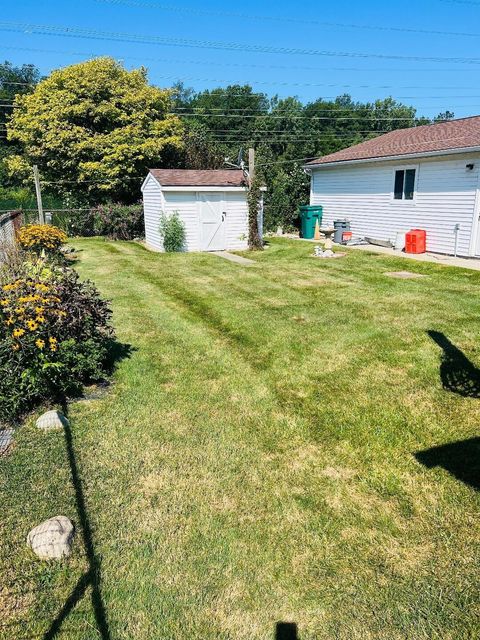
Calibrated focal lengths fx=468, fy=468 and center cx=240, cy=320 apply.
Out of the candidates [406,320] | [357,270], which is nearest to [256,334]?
[406,320]

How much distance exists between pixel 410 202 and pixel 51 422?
1346 cm

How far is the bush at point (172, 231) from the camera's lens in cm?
1593

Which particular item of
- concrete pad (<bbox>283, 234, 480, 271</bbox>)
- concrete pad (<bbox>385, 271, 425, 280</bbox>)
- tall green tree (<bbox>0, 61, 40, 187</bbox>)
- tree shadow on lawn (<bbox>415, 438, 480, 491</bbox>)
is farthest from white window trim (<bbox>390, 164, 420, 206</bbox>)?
tall green tree (<bbox>0, 61, 40, 187</bbox>)

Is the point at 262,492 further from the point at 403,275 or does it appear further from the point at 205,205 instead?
the point at 205,205

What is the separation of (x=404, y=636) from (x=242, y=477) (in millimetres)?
1637

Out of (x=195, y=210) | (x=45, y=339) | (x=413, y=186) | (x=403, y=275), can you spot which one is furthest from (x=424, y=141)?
(x=45, y=339)

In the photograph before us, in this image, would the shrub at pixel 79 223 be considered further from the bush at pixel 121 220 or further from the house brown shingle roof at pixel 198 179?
the house brown shingle roof at pixel 198 179

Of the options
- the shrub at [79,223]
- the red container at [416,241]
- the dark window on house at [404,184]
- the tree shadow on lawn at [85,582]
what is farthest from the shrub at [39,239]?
the dark window on house at [404,184]

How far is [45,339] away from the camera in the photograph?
15.8 feet

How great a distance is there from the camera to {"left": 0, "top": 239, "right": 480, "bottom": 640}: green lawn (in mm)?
2684

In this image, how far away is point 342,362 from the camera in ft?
19.7

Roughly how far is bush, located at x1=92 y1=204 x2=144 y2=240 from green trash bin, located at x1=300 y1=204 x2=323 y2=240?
7246mm

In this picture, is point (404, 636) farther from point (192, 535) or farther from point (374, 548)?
point (192, 535)

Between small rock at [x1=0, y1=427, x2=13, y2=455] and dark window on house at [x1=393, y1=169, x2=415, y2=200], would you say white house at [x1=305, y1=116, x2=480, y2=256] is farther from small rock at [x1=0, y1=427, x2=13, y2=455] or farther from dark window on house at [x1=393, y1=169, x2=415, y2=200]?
small rock at [x1=0, y1=427, x2=13, y2=455]
